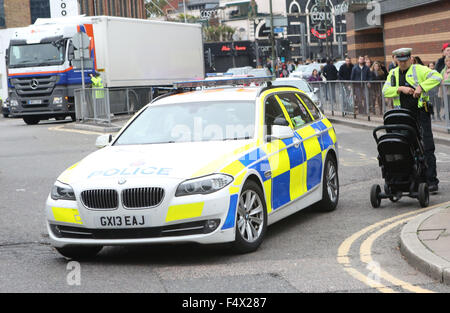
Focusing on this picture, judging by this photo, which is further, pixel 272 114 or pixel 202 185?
pixel 272 114

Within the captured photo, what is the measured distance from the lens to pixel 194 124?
8.98 metres

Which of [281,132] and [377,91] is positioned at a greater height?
[281,132]

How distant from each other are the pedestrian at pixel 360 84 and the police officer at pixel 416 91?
1281 centimetres

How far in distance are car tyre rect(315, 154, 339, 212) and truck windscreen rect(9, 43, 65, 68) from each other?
22.9m

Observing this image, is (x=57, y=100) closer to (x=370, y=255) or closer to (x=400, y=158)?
(x=400, y=158)

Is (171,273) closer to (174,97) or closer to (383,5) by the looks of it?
(174,97)

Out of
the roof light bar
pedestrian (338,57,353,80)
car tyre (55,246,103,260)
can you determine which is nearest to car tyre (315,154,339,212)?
the roof light bar

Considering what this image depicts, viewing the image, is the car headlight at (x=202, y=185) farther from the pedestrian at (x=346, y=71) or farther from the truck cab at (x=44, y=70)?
the truck cab at (x=44, y=70)

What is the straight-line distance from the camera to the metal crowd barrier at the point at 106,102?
28.1m

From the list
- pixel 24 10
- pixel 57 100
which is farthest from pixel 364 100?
pixel 24 10

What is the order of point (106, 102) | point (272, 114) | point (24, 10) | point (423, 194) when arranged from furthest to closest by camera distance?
point (24, 10)
point (106, 102)
point (423, 194)
point (272, 114)

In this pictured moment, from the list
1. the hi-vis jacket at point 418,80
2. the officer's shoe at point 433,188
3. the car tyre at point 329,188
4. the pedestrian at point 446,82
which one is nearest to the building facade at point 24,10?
the pedestrian at point 446,82

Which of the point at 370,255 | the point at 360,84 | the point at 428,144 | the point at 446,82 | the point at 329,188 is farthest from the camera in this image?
the point at 360,84

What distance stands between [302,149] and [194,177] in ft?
7.34
